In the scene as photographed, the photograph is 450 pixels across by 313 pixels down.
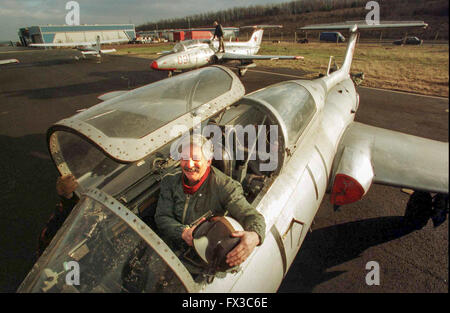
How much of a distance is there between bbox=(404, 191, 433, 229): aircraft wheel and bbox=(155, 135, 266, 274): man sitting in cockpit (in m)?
2.61

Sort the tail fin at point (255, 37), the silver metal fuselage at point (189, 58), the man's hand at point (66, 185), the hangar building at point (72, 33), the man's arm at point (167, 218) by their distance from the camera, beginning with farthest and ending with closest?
the hangar building at point (72, 33), the tail fin at point (255, 37), the silver metal fuselage at point (189, 58), the man's hand at point (66, 185), the man's arm at point (167, 218)

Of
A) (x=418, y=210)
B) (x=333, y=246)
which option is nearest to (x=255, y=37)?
(x=418, y=210)

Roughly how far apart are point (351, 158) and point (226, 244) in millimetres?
2624

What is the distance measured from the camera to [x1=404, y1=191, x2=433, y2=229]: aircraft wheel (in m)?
3.00

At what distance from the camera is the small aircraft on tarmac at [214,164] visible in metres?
1.56

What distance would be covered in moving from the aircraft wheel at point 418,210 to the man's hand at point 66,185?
4335 millimetres

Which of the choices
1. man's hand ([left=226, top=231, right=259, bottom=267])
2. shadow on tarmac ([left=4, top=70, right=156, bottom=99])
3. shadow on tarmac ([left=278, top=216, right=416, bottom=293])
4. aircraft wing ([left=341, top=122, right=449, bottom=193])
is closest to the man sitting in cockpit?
man's hand ([left=226, top=231, right=259, bottom=267])

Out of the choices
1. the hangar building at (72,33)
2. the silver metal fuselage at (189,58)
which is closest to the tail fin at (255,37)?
the silver metal fuselage at (189,58)

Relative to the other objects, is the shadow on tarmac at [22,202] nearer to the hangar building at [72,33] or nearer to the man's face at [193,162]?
the man's face at [193,162]

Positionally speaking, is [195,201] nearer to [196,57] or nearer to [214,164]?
[214,164]

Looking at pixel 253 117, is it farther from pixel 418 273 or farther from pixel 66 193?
pixel 418 273

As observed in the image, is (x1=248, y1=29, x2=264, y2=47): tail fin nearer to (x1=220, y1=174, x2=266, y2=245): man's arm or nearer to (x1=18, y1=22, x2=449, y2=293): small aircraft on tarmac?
(x1=18, y1=22, x2=449, y2=293): small aircraft on tarmac
